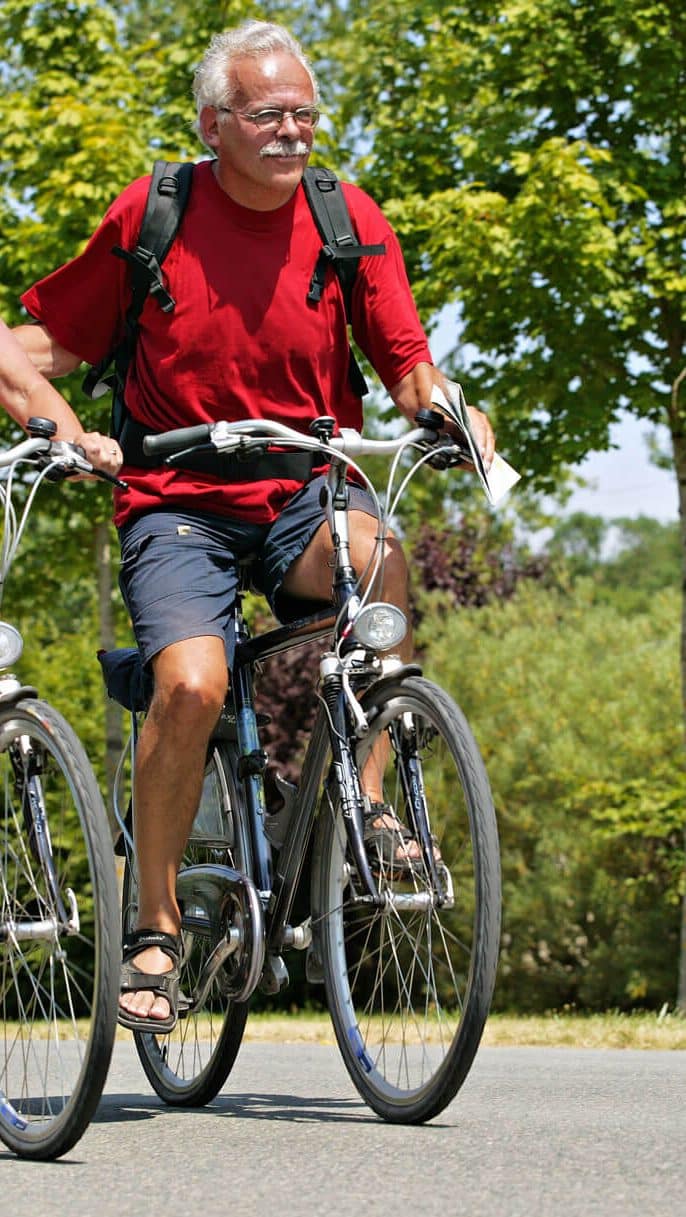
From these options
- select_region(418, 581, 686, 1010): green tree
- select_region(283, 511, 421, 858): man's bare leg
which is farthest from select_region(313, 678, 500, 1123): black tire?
select_region(418, 581, 686, 1010): green tree

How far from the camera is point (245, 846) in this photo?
13.4 ft

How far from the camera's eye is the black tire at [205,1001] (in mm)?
4176

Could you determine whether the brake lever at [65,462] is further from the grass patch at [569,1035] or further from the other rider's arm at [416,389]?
the grass patch at [569,1035]

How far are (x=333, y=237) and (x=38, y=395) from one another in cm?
79

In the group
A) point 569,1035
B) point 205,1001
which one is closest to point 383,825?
point 205,1001

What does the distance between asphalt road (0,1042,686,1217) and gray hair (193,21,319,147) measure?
2245 millimetres

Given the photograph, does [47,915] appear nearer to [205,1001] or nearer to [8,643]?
[8,643]

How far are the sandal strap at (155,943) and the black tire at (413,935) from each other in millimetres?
324

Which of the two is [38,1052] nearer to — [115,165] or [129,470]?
[129,470]

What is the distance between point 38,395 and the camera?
3936 millimetres

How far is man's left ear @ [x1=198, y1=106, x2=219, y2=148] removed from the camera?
165 inches

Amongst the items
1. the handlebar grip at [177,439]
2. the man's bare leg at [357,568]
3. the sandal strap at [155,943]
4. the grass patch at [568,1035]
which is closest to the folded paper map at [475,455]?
the man's bare leg at [357,568]

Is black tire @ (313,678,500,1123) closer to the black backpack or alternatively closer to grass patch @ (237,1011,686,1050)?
the black backpack

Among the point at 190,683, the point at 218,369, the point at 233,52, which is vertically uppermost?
the point at 233,52
